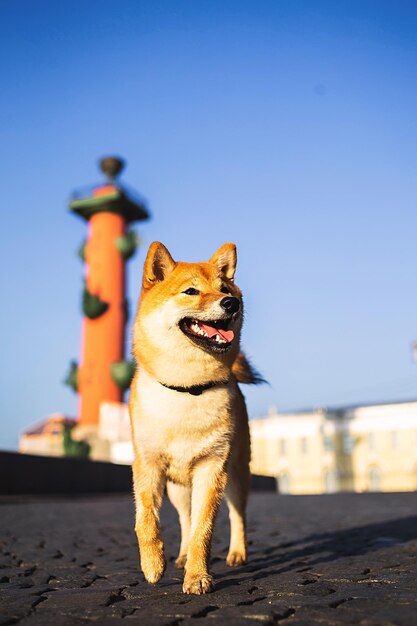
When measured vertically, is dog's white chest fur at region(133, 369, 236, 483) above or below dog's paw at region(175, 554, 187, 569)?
above

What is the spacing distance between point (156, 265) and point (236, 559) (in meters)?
2.29

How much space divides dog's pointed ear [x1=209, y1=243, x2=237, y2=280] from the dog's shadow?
198cm

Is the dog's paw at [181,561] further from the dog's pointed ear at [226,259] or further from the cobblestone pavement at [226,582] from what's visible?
the dog's pointed ear at [226,259]

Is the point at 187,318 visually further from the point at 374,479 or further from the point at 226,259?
the point at 374,479

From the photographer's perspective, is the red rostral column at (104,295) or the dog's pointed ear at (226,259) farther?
the red rostral column at (104,295)

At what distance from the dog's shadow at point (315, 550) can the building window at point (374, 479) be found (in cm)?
4910

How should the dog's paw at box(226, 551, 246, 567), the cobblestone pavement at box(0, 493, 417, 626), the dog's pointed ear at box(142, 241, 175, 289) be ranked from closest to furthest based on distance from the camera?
the cobblestone pavement at box(0, 493, 417, 626)
the dog's pointed ear at box(142, 241, 175, 289)
the dog's paw at box(226, 551, 246, 567)

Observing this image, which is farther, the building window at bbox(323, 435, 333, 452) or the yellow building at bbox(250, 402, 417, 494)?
the building window at bbox(323, 435, 333, 452)

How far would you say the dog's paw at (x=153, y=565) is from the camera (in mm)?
4102

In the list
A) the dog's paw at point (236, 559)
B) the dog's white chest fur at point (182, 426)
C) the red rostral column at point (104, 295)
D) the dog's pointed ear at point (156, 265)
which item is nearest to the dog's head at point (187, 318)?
the dog's pointed ear at point (156, 265)

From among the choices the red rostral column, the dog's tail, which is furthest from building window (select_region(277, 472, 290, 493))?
A: the dog's tail

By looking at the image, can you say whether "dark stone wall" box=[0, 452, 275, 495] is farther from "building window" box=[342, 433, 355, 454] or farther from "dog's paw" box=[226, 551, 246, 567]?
A: "building window" box=[342, 433, 355, 454]

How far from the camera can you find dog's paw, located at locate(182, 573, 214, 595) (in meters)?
3.86

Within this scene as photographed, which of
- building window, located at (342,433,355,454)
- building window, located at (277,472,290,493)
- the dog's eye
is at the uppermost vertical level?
building window, located at (342,433,355,454)
